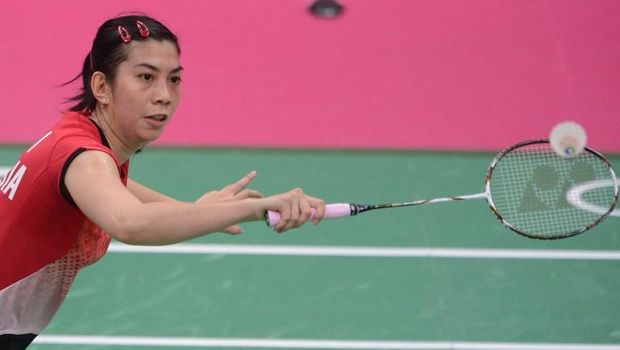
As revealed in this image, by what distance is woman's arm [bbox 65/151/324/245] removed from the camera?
110 inches

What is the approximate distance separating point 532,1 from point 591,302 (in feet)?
8.76

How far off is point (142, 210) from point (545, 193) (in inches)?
82.6

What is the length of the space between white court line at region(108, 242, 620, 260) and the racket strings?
14.8 inches

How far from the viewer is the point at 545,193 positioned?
4.46 m

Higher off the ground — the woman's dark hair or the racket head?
the woman's dark hair

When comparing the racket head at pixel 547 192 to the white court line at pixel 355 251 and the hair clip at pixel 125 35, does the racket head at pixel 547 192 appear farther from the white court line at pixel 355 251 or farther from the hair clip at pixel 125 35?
the hair clip at pixel 125 35

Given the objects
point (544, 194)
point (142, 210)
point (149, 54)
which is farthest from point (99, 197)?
point (544, 194)

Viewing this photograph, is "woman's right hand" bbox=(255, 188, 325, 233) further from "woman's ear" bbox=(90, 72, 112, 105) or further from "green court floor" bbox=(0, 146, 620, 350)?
"green court floor" bbox=(0, 146, 620, 350)

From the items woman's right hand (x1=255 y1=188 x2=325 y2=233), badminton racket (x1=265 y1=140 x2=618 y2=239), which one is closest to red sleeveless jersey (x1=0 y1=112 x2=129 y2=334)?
woman's right hand (x1=255 y1=188 x2=325 y2=233)

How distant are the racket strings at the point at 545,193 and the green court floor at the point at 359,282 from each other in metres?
0.41

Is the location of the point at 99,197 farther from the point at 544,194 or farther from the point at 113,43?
the point at 544,194

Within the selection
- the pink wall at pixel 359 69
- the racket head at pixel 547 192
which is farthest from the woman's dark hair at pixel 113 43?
the pink wall at pixel 359 69

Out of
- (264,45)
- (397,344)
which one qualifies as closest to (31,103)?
(264,45)

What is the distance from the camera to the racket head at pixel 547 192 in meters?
4.00
